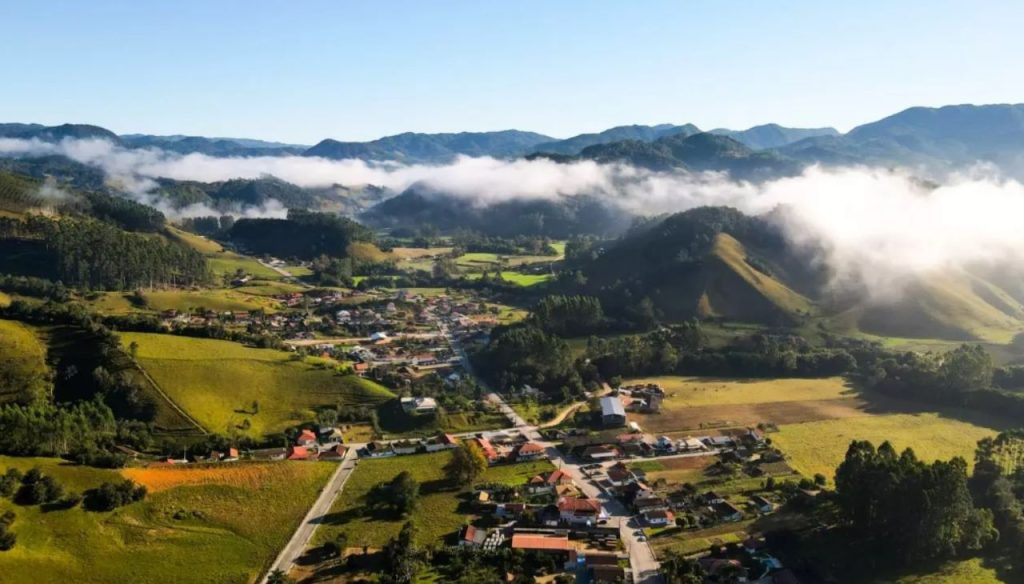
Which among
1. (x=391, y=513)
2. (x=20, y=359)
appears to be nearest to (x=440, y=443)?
(x=391, y=513)

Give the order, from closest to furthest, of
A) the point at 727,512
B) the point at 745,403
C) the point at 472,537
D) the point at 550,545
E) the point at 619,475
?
1. the point at 550,545
2. the point at 472,537
3. the point at 727,512
4. the point at 619,475
5. the point at 745,403

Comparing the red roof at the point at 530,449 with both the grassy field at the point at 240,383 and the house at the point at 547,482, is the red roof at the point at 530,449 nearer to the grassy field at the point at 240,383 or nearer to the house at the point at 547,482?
the house at the point at 547,482

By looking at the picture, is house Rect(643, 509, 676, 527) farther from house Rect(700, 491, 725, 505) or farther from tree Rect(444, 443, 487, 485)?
tree Rect(444, 443, 487, 485)

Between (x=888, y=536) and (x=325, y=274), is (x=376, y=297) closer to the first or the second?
(x=325, y=274)

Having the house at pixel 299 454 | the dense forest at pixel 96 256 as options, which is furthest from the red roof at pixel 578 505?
the dense forest at pixel 96 256

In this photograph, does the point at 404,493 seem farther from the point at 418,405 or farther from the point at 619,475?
the point at 418,405

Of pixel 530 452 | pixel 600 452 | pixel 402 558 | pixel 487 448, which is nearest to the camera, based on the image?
pixel 402 558

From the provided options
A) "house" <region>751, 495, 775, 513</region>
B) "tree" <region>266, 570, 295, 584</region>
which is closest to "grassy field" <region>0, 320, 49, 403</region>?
"tree" <region>266, 570, 295, 584</region>

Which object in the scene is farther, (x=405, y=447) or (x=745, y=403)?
(x=745, y=403)
